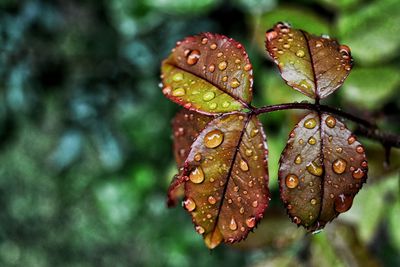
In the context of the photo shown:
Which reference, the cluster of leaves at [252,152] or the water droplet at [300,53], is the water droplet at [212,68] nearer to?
the cluster of leaves at [252,152]

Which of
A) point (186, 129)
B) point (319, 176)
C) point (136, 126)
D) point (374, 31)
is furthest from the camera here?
point (136, 126)

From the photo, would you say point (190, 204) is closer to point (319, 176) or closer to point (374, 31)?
point (319, 176)

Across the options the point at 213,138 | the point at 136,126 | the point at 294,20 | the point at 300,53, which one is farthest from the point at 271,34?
the point at 136,126

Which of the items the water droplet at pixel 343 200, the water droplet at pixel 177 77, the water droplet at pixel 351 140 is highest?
the water droplet at pixel 177 77

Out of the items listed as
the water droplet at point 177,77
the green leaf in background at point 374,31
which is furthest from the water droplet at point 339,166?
the green leaf in background at point 374,31

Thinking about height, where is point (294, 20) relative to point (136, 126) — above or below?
above
